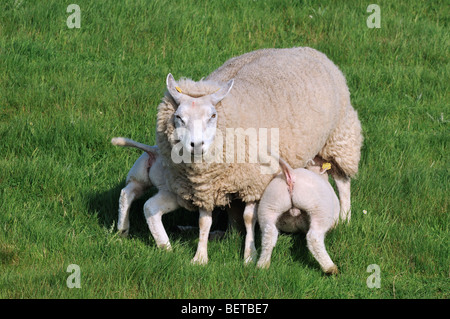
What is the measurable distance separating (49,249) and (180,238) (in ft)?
3.13

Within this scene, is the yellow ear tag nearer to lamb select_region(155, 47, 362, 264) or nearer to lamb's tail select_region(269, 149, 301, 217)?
lamb select_region(155, 47, 362, 264)

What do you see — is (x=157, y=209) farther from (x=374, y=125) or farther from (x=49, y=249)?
(x=374, y=125)

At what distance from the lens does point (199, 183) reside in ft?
16.5

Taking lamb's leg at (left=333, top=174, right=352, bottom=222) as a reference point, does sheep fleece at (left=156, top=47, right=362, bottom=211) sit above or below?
above

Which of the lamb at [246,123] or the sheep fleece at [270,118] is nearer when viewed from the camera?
the lamb at [246,123]

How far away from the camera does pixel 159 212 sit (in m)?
5.25

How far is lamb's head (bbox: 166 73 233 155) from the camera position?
15.3 feet

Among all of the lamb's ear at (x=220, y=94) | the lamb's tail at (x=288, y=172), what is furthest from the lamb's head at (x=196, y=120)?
the lamb's tail at (x=288, y=172)

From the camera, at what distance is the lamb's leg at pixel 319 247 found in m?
4.94

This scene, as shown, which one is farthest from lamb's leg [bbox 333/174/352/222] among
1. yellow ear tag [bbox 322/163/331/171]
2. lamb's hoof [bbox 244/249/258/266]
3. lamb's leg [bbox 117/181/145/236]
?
lamb's leg [bbox 117/181/145/236]

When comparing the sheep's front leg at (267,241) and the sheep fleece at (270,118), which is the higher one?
the sheep fleece at (270,118)

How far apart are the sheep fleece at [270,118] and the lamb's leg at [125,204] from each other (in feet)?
1.32

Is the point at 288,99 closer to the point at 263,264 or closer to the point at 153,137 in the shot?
the point at 263,264

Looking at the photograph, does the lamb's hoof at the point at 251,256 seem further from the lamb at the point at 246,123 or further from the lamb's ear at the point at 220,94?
the lamb's ear at the point at 220,94
